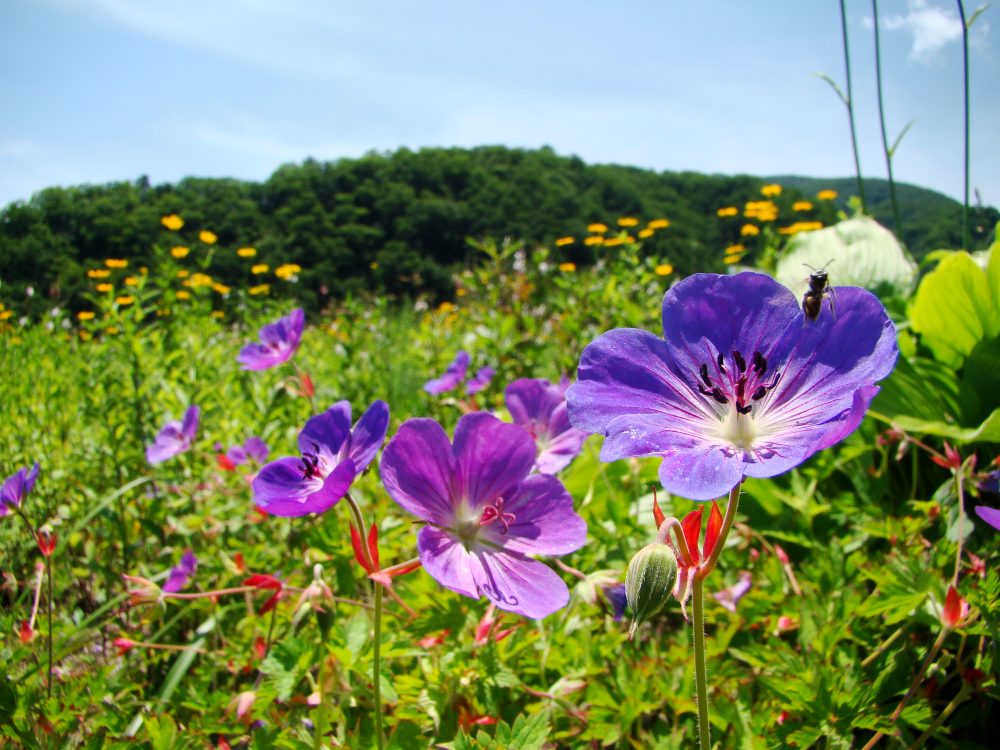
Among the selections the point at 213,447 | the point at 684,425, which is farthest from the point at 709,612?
the point at 213,447

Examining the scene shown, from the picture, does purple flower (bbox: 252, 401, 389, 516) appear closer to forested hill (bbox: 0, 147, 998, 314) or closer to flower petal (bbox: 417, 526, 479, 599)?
flower petal (bbox: 417, 526, 479, 599)

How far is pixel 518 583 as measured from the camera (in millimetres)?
936

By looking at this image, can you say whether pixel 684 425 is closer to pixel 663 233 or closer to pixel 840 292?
pixel 840 292

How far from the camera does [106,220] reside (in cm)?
1322

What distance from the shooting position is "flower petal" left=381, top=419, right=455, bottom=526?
91 cm

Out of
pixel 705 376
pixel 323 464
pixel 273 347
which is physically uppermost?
pixel 705 376

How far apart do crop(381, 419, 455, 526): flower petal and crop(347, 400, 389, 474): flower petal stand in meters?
0.03

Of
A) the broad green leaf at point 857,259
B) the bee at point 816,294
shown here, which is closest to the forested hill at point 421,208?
the broad green leaf at point 857,259

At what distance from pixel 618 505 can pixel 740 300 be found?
3.06 ft

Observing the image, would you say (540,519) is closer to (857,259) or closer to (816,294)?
(816,294)

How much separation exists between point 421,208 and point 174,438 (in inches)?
1309

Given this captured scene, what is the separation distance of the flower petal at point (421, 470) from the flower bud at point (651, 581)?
0.35 meters

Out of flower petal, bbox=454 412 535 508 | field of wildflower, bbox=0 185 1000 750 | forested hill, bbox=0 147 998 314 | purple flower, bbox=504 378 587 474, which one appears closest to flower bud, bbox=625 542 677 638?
field of wildflower, bbox=0 185 1000 750

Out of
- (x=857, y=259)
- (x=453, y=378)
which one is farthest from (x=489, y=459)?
(x=857, y=259)
